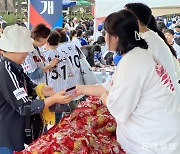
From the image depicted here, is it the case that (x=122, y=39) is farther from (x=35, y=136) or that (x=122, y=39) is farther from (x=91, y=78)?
(x=91, y=78)

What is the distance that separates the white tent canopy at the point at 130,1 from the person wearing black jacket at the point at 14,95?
5419mm

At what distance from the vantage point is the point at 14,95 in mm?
1838

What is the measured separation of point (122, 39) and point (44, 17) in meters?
2.71

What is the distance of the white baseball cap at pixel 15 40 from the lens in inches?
74.2

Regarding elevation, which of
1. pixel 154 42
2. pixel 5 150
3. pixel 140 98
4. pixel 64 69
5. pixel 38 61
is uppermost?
pixel 154 42

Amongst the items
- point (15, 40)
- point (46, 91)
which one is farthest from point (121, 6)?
point (15, 40)

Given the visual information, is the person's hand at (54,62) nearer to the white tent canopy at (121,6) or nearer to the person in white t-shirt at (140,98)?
the person in white t-shirt at (140,98)

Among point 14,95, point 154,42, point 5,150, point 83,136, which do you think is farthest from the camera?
point 154,42

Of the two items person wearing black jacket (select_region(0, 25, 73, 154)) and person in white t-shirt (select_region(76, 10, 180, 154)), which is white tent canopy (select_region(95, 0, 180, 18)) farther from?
person in white t-shirt (select_region(76, 10, 180, 154))

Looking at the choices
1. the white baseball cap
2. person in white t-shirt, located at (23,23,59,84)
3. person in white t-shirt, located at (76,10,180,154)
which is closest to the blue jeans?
the white baseball cap

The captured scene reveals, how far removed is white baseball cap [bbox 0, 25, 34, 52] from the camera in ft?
6.19

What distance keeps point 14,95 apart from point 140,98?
0.68 meters

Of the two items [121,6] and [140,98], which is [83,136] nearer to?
[140,98]

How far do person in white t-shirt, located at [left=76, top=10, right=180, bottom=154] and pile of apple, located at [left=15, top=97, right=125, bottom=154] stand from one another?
0.15 metres
